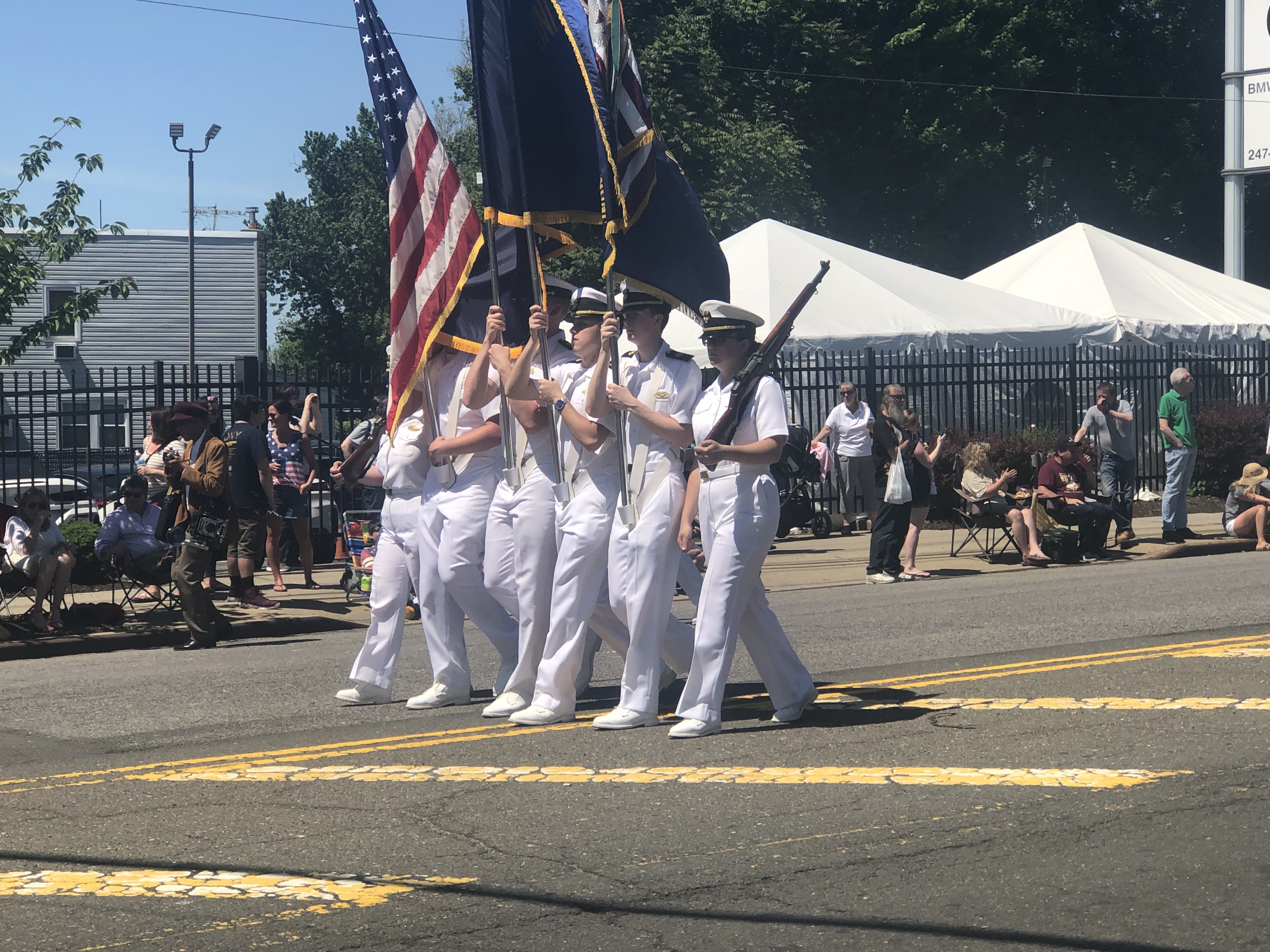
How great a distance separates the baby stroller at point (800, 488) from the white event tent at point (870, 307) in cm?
178

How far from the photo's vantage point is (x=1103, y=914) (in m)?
4.35

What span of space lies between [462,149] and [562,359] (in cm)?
4445

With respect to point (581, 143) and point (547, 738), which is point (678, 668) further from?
point (581, 143)

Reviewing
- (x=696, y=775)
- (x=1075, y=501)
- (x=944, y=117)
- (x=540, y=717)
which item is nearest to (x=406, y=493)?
(x=540, y=717)

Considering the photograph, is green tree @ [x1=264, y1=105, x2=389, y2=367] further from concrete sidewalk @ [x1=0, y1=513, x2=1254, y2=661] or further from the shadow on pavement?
the shadow on pavement

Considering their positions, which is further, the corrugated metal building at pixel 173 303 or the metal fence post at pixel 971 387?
the corrugated metal building at pixel 173 303

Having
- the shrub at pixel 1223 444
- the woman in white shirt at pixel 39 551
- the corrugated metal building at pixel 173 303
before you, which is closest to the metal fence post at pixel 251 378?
the woman in white shirt at pixel 39 551

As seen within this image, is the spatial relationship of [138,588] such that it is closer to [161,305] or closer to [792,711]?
[792,711]

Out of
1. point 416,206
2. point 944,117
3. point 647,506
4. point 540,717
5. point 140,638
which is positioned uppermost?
point 944,117

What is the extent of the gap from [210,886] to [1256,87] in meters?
28.8

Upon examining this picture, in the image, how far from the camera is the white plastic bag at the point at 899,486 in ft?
47.2

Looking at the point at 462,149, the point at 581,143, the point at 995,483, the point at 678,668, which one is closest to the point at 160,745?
the point at 678,668

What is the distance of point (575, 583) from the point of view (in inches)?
285

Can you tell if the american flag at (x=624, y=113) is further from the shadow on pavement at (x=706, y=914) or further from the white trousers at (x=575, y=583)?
the shadow on pavement at (x=706, y=914)
